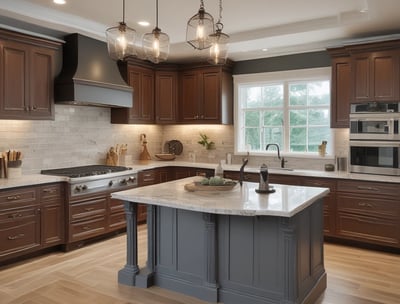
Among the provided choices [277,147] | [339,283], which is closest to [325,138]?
[277,147]

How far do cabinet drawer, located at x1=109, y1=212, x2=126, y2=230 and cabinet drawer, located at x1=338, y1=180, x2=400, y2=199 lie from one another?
3063mm

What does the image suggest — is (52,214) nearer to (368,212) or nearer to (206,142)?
(206,142)

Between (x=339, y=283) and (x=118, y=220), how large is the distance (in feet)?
9.99

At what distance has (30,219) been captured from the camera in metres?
4.13

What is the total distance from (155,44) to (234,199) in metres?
1.48

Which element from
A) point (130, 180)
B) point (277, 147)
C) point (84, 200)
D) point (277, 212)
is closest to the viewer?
point (277, 212)

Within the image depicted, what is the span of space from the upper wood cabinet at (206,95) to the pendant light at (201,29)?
318 cm

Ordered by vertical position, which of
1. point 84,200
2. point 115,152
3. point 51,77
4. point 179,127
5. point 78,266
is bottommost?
point 78,266

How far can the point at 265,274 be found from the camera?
2.96 metres

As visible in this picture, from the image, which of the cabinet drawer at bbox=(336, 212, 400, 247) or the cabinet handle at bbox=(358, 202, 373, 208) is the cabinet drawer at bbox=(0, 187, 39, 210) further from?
the cabinet handle at bbox=(358, 202, 373, 208)

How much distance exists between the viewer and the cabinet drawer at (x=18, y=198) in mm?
3852

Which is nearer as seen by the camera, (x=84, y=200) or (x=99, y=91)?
(x=84, y=200)

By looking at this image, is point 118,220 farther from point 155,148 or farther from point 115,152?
point 155,148

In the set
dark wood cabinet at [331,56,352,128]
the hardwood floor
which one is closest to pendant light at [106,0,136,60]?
the hardwood floor
